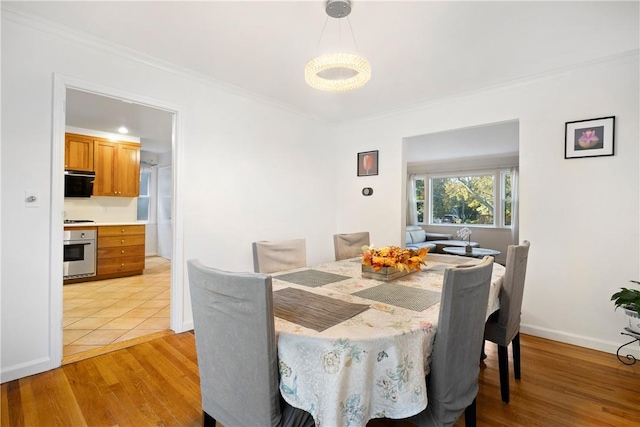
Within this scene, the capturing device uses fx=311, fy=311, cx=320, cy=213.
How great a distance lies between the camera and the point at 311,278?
6.44ft

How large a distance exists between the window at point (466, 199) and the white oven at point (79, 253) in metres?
6.88

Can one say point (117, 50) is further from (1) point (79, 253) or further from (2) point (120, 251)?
(2) point (120, 251)

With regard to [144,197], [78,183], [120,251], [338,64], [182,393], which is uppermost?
[338,64]

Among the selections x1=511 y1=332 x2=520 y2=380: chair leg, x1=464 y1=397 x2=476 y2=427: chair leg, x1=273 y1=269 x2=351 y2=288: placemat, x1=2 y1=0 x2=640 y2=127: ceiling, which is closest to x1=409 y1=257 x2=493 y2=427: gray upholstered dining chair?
x1=464 y1=397 x2=476 y2=427: chair leg

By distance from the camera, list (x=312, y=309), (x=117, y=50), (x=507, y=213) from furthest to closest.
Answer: (x=507, y=213) → (x=117, y=50) → (x=312, y=309)

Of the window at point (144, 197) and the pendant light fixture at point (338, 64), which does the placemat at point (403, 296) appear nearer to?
the pendant light fixture at point (338, 64)

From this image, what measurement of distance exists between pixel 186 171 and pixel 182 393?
5.98 feet

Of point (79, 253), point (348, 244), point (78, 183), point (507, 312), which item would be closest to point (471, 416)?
point (507, 312)

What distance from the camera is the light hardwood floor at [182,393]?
5.55ft

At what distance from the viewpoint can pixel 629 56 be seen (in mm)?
2467

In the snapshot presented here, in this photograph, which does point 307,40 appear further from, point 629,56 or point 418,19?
point 629,56

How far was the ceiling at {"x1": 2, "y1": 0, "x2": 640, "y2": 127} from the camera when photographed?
6.39 ft

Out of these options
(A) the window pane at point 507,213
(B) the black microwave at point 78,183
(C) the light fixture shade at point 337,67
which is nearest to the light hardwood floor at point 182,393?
(C) the light fixture shade at point 337,67

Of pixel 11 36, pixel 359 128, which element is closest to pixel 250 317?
pixel 11 36
